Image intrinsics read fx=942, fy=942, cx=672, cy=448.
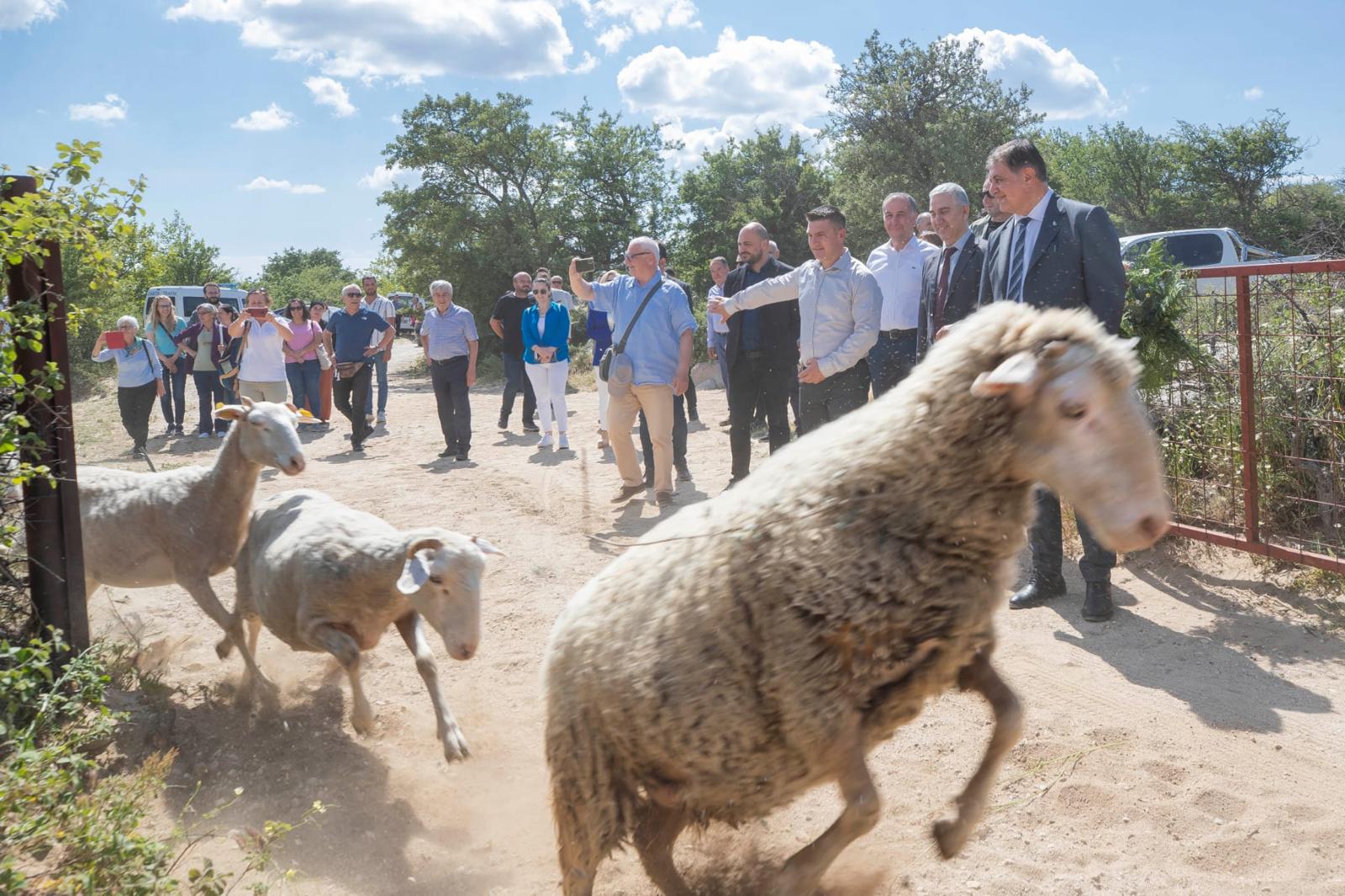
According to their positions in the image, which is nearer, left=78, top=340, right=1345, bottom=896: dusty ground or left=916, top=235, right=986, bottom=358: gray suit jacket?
left=78, top=340, right=1345, bottom=896: dusty ground

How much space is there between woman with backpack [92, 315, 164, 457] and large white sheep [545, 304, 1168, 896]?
12.1 meters

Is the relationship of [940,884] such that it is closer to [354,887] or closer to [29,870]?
[354,887]

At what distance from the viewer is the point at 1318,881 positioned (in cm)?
331

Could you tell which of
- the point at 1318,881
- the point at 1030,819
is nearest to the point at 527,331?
the point at 1030,819

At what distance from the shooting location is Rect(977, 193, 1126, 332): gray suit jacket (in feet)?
16.6

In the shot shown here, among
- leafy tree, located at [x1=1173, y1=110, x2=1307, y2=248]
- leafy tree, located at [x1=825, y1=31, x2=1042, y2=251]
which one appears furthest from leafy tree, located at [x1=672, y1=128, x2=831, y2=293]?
leafy tree, located at [x1=1173, y1=110, x2=1307, y2=248]

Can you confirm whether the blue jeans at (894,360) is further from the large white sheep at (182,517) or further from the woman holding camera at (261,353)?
the woman holding camera at (261,353)

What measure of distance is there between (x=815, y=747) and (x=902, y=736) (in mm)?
2193

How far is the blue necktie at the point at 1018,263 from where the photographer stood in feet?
17.3

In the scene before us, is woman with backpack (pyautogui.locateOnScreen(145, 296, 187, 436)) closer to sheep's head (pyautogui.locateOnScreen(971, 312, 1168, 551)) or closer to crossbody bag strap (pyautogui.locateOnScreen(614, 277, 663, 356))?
crossbody bag strap (pyautogui.locateOnScreen(614, 277, 663, 356))

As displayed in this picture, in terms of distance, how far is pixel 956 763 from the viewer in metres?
4.33

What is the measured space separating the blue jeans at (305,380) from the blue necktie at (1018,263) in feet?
36.7

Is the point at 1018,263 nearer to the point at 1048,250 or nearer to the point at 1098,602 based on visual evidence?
the point at 1048,250

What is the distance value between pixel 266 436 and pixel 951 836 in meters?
4.68
